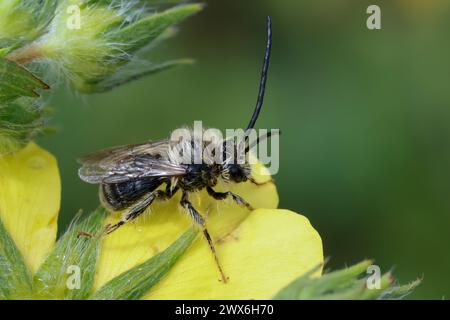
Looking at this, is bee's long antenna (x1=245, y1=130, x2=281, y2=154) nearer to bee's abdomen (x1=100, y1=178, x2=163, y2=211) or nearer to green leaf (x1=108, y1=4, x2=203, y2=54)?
bee's abdomen (x1=100, y1=178, x2=163, y2=211)

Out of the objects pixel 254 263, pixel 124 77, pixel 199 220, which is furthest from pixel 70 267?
pixel 124 77

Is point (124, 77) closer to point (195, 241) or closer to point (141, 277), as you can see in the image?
point (195, 241)

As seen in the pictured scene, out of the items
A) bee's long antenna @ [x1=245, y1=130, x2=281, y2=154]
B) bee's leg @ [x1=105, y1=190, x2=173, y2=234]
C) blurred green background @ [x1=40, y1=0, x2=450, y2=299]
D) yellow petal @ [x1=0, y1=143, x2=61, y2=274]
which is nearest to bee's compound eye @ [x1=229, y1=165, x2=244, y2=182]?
bee's long antenna @ [x1=245, y1=130, x2=281, y2=154]

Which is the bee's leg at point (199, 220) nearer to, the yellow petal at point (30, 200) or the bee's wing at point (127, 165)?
the bee's wing at point (127, 165)

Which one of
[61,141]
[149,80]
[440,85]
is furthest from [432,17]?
[61,141]

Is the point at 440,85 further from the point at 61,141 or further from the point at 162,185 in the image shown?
the point at 162,185

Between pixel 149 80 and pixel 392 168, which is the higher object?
pixel 149 80
